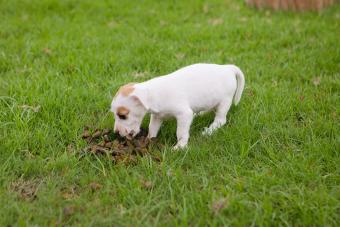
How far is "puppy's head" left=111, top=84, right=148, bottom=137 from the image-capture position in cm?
316

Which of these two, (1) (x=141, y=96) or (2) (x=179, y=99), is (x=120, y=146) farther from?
(2) (x=179, y=99)

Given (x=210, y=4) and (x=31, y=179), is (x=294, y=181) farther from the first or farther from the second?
(x=210, y=4)

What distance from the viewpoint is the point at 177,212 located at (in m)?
2.70

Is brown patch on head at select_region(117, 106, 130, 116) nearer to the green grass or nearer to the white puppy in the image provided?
the white puppy

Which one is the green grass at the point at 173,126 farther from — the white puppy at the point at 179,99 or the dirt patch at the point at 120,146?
the white puppy at the point at 179,99

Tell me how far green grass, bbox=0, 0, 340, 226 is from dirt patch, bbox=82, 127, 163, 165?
0.07m

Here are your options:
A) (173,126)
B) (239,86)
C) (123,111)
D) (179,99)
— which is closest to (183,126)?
(179,99)

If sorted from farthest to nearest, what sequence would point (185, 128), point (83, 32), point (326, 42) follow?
point (83, 32) < point (326, 42) < point (185, 128)

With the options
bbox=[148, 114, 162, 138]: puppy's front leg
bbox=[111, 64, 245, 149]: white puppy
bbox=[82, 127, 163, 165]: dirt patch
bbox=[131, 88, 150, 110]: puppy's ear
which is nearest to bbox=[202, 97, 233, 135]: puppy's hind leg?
bbox=[111, 64, 245, 149]: white puppy

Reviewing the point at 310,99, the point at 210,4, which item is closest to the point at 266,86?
the point at 310,99

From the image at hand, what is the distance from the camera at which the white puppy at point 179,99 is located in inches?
126

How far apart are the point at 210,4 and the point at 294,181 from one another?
5.82 metres

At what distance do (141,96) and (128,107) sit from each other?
133 mm

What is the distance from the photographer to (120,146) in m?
3.31
